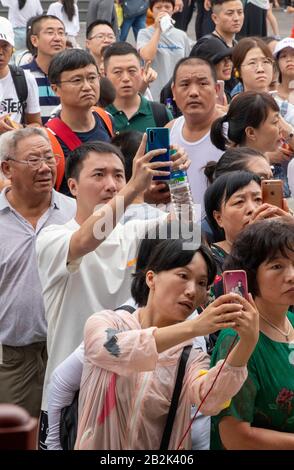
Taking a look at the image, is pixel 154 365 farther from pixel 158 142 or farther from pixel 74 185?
pixel 74 185

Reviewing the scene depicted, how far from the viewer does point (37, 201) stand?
463cm

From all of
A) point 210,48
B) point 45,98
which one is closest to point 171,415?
point 45,98

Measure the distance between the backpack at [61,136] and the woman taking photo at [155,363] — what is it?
1.96 m

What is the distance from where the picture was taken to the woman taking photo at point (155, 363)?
115 inches

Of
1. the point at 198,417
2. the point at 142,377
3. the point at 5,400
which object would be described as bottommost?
the point at 5,400

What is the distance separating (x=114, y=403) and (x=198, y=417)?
1.40 feet

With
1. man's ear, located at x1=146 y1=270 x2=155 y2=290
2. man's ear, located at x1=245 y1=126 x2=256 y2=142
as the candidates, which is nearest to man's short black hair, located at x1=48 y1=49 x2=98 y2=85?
man's ear, located at x1=245 y1=126 x2=256 y2=142

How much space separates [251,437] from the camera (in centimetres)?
312

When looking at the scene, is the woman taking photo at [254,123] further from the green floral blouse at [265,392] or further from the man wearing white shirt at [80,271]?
the green floral blouse at [265,392]

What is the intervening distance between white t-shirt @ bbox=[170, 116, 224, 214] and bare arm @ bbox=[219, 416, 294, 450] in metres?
2.46

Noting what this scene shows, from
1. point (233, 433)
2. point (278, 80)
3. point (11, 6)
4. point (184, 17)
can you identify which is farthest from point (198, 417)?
point (184, 17)

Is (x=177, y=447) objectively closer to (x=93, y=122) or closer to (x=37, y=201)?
(x=37, y=201)

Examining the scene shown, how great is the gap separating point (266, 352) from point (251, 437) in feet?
0.87

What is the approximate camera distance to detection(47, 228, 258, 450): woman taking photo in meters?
2.93
